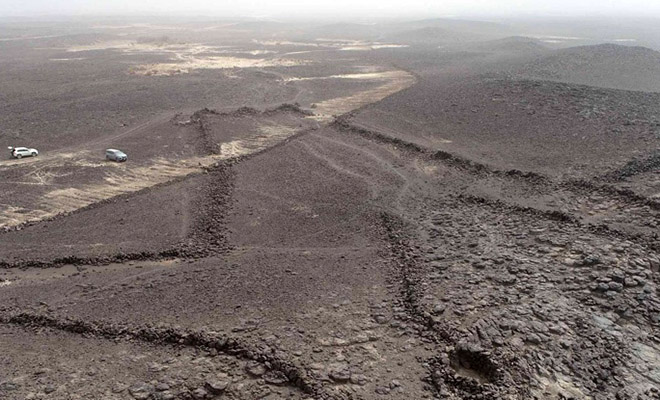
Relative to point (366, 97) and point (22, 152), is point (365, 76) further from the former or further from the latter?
point (22, 152)

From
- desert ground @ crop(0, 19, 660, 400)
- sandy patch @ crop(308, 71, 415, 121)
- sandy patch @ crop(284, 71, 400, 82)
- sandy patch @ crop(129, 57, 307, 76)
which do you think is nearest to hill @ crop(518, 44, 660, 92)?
desert ground @ crop(0, 19, 660, 400)

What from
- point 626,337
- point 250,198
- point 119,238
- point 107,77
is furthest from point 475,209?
point 107,77

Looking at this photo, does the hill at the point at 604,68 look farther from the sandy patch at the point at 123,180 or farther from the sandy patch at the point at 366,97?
the sandy patch at the point at 123,180

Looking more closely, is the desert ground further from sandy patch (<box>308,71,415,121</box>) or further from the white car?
sandy patch (<box>308,71,415,121</box>)

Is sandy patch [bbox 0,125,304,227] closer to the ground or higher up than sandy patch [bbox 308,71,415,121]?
closer to the ground

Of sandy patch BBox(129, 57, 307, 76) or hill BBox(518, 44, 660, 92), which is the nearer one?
hill BBox(518, 44, 660, 92)

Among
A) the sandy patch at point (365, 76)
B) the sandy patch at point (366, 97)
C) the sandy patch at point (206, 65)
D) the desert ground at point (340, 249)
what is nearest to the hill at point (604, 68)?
the desert ground at point (340, 249)

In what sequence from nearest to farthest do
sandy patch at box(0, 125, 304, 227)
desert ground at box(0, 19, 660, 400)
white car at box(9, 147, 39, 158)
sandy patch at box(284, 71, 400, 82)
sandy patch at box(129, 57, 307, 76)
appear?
desert ground at box(0, 19, 660, 400) → sandy patch at box(0, 125, 304, 227) → white car at box(9, 147, 39, 158) → sandy patch at box(284, 71, 400, 82) → sandy patch at box(129, 57, 307, 76)

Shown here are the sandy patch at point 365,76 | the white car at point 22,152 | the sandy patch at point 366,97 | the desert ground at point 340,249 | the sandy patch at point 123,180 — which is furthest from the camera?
the sandy patch at point 365,76

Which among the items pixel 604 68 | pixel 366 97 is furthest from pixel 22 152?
pixel 604 68
